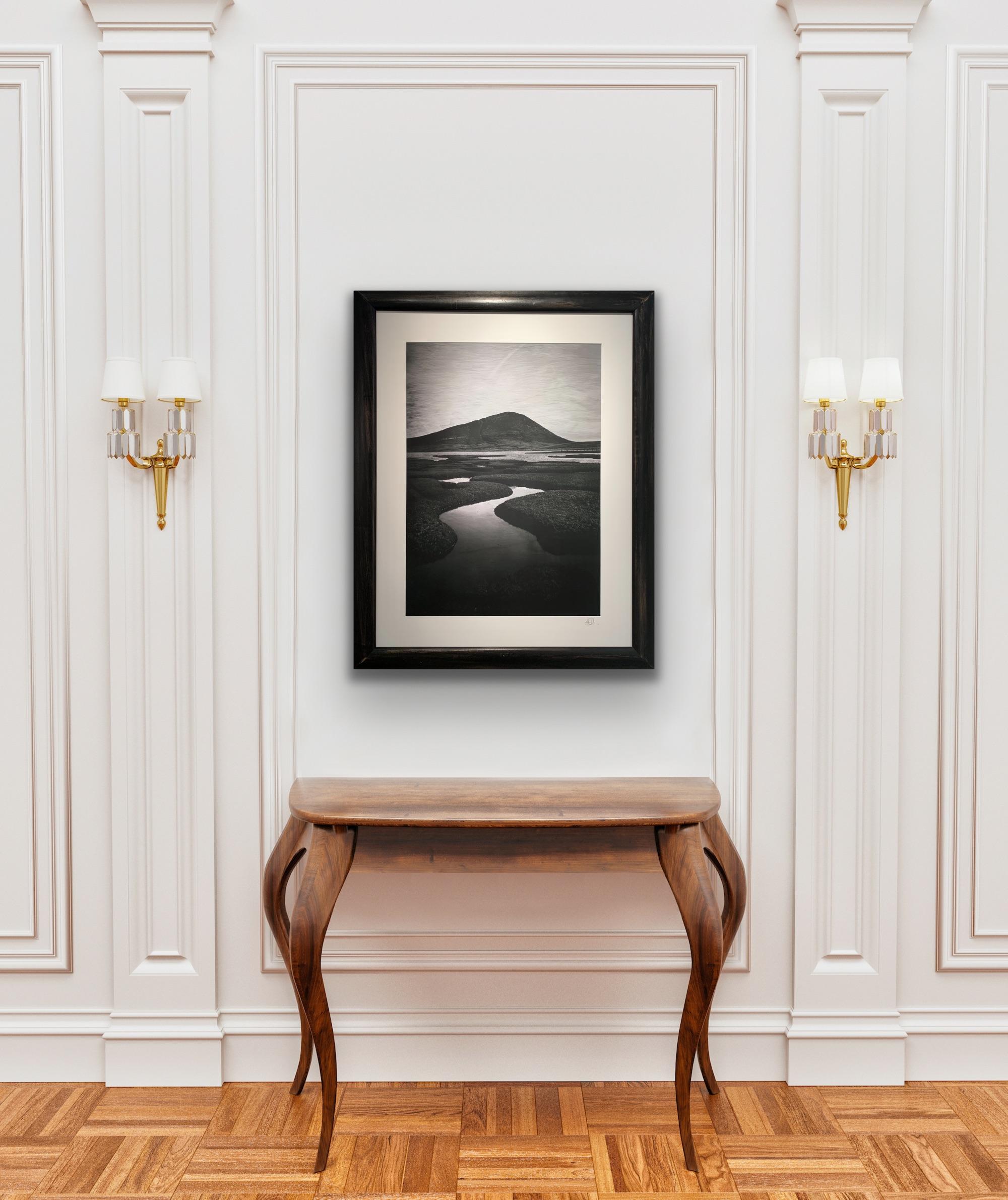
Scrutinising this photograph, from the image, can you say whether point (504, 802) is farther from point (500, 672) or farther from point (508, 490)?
point (508, 490)

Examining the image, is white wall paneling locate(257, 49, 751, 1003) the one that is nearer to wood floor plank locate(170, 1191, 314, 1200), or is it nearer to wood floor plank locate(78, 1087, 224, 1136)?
wood floor plank locate(78, 1087, 224, 1136)

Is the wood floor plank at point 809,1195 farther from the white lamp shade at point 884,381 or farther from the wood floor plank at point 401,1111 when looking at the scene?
the white lamp shade at point 884,381

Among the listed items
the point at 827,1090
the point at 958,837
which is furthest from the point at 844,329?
the point at 827,1090

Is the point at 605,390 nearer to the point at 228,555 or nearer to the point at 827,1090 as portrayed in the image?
the point at 228,555

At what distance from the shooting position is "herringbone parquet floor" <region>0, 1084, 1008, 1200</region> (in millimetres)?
2109

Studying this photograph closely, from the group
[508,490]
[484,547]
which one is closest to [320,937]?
[484,547]

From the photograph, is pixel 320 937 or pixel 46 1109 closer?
pixel 320 937

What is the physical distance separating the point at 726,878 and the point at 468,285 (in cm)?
171

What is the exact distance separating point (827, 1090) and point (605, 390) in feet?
6.47

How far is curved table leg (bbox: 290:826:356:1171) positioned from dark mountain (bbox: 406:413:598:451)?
1.02 m

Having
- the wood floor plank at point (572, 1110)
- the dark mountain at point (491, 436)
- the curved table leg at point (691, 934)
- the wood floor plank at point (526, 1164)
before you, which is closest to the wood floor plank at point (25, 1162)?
the wood floor plank at point (526, 1164)

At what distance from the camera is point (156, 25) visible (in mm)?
2408

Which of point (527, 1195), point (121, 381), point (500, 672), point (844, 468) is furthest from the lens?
point (500, 672)

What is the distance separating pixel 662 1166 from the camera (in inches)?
85.8
